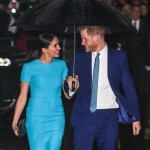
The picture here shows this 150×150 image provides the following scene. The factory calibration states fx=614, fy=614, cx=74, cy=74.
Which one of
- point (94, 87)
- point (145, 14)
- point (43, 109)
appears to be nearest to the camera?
point (94, 87)

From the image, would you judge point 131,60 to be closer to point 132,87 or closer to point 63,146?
point 63,146

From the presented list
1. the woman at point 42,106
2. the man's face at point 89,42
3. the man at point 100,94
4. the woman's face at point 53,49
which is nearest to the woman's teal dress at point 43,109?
the woman at point 42,106

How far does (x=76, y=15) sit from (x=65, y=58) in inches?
253

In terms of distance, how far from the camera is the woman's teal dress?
6277mm

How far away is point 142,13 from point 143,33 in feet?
2.63

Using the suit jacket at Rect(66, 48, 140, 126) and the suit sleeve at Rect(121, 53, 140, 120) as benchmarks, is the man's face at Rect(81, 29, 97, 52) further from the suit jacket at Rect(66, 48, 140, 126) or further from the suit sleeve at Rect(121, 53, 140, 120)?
the suit sleeve at Rect(121, 53, 140, 120)

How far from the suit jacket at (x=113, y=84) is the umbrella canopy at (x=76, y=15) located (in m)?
0.31

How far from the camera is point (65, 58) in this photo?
12.2m

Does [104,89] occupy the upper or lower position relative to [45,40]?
lower

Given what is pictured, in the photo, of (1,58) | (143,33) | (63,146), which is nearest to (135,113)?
(63,146)

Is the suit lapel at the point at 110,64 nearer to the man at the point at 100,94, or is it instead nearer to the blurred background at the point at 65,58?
the man at the point at 100,94

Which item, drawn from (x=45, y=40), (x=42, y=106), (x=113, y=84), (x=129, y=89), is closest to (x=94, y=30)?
(x=113, y=84)

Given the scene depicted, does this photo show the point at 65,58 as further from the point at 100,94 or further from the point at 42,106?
the point at 100,94

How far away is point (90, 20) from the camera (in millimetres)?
5672
